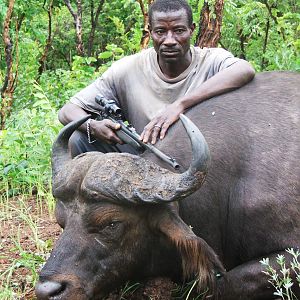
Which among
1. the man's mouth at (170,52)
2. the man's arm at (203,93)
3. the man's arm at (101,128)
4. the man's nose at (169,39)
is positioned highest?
the man's nose at (169,39)

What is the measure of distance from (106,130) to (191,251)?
1.42m

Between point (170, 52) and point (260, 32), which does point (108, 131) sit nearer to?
point (170, 52)

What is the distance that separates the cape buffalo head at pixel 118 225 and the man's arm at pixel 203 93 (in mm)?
604

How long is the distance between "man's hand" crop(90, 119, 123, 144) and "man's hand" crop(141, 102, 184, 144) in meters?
0.33

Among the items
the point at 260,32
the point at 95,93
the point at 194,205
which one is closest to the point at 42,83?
the point at 260,32

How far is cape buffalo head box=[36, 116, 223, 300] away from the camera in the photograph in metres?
3.75

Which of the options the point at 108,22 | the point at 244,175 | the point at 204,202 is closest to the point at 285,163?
the point at 244,175

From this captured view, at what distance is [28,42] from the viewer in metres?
15.1

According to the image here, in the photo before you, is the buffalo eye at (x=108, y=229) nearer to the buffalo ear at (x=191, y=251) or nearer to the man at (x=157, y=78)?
the buffalo ear at (x=191, y=251)

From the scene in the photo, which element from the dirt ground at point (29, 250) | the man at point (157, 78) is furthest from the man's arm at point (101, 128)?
the dirt ground at point (29, 250)

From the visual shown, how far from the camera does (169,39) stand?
16.9ft

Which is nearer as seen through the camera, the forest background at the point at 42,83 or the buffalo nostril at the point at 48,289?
the buffalo nostril at the point at 48,289

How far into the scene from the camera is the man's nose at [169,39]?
16.9 feet

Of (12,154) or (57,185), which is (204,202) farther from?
(12,154)
